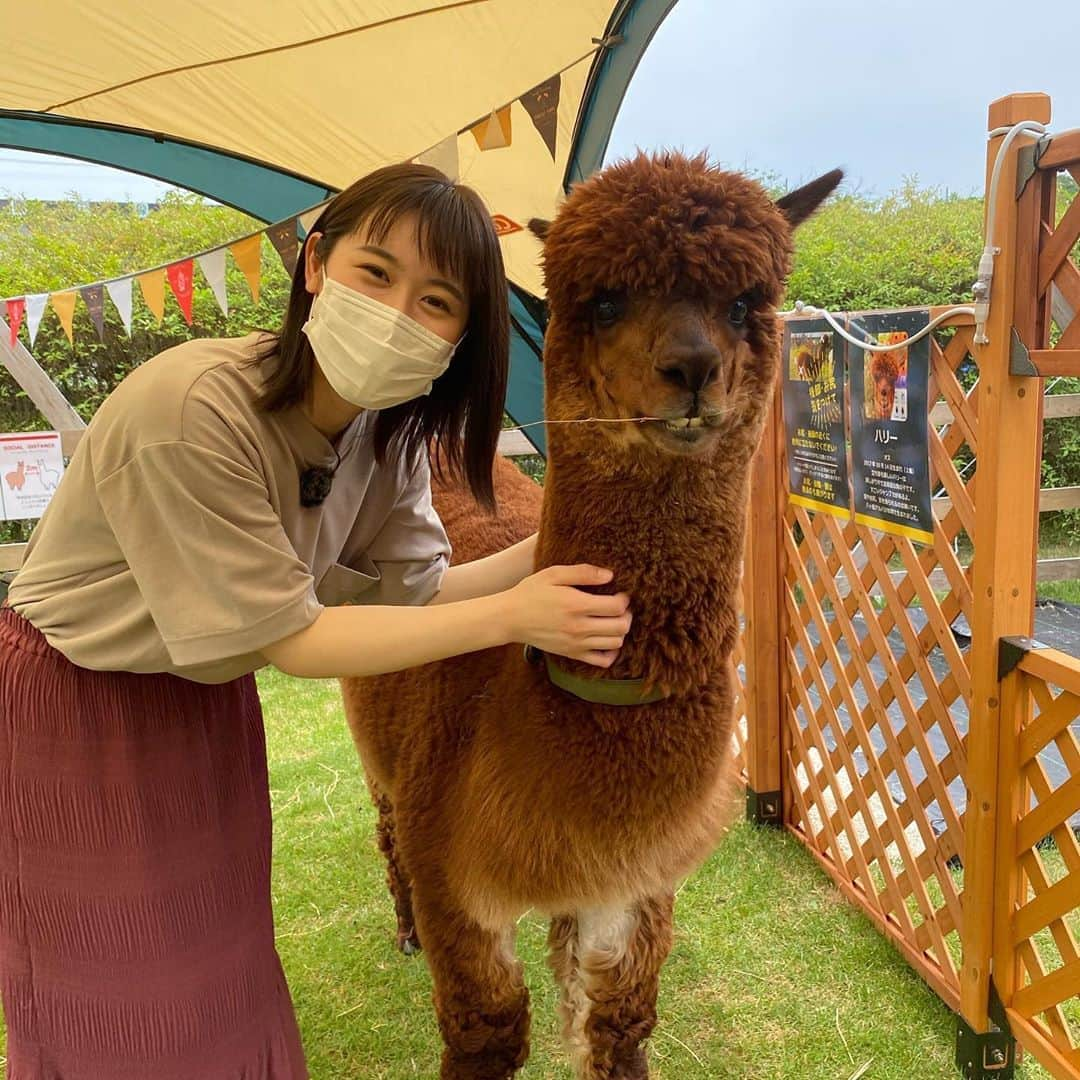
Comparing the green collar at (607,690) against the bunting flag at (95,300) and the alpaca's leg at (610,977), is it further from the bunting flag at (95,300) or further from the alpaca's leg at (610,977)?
the bunting flag at (95,300)

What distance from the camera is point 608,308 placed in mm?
1078

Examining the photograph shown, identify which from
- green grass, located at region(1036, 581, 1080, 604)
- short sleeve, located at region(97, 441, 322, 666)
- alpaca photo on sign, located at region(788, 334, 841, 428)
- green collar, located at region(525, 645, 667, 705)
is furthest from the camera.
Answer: green grass, located at region(1036, 581, 1080, 604)

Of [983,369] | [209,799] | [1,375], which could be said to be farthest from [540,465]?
[209,799]

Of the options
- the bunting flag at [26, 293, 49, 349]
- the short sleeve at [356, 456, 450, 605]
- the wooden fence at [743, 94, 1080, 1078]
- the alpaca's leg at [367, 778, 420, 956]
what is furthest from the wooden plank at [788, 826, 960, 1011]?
the bunting flag at [26, 293, 49, 349]

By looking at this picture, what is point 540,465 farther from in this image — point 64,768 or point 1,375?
point 64,768

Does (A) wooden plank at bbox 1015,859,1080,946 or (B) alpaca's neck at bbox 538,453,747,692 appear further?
(A) wooden plank at bbox 1015,859,1080,946

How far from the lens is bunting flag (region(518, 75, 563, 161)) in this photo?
7.50 ft

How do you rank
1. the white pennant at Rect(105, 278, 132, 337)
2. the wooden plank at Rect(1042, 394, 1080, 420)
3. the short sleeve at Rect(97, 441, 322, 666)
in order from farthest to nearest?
the wooden plank at Rect(1042, 394, 1080, 420) → the white pennant at Rect(105, 278, 132, 337) → the short sleeve at Rect(97, 441, 322, 666)

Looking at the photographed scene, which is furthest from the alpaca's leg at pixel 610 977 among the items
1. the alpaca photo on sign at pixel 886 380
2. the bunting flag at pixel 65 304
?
the bunting flag at pixel 65 304

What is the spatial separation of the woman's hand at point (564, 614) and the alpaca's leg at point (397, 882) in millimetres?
1373

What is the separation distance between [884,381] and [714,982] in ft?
5.23

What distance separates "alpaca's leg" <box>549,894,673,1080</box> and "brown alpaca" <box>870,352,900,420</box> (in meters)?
1.18

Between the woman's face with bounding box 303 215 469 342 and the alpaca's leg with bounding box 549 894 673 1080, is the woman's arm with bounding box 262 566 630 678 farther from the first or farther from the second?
the alpaca's leg with bounding box 549 894 673 1080

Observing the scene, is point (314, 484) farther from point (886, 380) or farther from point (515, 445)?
point (515, 445)
